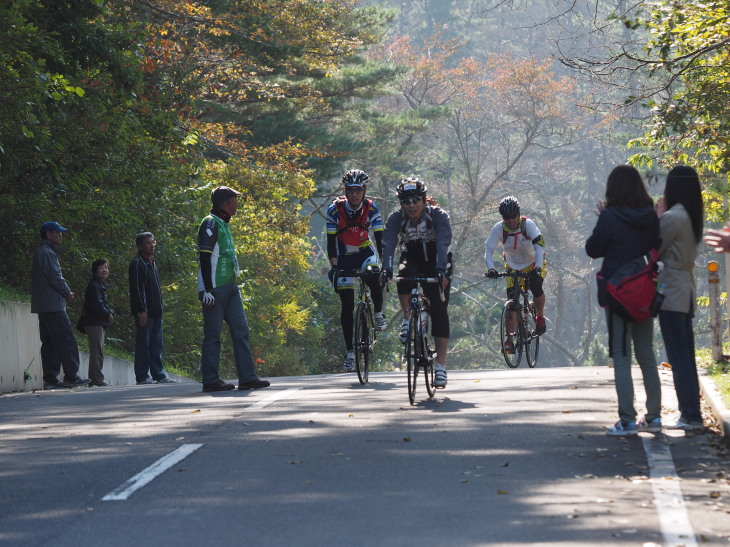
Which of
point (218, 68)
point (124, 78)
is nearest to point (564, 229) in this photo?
point (218, 68)

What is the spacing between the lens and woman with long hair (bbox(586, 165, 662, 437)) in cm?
954

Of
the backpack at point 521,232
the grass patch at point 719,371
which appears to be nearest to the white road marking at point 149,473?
the grass patch at point 719,371

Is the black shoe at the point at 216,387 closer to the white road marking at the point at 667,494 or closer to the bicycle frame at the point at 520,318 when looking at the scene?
the bicycle frame at the point at 520,318

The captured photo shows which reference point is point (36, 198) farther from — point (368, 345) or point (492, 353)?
point (492, 353)

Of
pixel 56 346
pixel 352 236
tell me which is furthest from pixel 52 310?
pixel 352 236

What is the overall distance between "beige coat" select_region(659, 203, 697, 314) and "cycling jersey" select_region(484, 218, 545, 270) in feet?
23.7

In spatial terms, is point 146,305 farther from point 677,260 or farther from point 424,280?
point 677,260

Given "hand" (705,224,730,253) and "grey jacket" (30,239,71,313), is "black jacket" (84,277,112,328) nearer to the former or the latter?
"grey jacket" (30,239,71,313)

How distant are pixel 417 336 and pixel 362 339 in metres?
2.61

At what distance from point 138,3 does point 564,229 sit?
3954 centimetres

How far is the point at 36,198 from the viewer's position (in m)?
20.6

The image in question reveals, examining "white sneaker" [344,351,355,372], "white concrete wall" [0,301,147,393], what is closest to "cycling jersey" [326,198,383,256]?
"white sneaker" [344,351,355,372]

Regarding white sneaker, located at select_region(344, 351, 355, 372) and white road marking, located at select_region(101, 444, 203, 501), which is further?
white sneaker, located at select_region(344, 351, 355, 372)

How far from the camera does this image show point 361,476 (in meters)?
8.14
